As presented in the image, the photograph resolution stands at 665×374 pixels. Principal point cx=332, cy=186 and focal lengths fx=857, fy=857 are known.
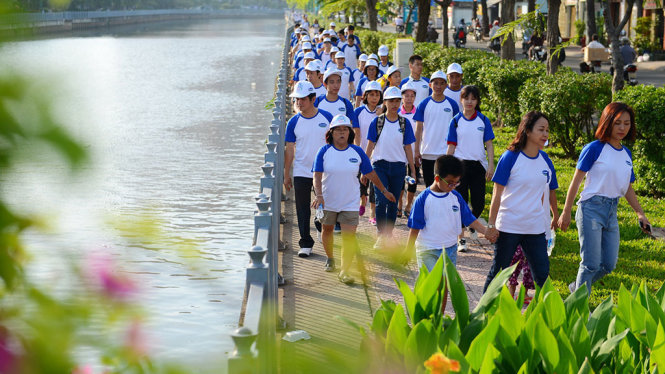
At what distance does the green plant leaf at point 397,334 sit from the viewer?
155 inches

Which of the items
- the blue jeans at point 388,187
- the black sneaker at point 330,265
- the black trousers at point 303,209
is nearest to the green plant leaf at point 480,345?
the black sneaker at point 330,265

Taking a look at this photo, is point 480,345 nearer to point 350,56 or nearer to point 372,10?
point 350,56

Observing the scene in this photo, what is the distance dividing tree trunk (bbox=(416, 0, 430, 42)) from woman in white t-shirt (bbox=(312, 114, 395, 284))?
19.8 m

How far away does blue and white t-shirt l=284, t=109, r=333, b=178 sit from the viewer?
353 inches

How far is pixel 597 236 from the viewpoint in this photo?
668 centimetres

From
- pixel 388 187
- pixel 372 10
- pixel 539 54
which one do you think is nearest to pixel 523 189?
pixel 388 187

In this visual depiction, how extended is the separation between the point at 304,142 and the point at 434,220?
293cm

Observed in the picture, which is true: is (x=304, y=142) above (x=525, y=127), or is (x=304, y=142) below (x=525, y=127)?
below

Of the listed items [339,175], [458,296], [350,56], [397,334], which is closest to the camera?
[397,334]

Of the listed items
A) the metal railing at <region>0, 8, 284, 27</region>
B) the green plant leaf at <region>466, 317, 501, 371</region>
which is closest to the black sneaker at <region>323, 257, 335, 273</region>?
the metal railing at <region>0, 8, 284, 27</region>

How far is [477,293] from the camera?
7508 millimetres

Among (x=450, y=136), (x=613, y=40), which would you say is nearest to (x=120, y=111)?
(x=613, y=40)

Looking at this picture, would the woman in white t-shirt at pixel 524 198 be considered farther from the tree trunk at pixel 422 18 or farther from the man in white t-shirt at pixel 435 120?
the tree trunk at pixel 422 18

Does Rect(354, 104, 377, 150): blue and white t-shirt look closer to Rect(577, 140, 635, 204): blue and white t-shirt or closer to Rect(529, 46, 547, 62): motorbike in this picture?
Rect(577, 140, 635, 204): blue and white t-shirt
